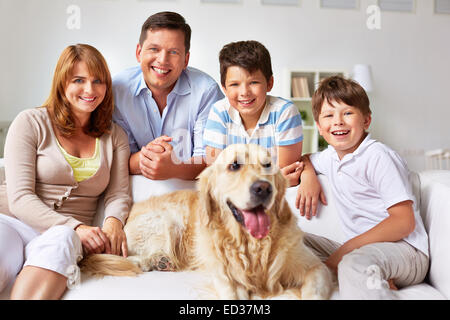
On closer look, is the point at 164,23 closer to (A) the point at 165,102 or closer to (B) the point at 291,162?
(A) the point at 165,102

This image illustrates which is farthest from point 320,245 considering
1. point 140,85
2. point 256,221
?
point 140,85

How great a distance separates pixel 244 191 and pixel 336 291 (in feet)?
1.12

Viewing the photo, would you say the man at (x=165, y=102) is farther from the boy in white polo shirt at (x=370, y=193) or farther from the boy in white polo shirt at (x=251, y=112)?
the boy in white polo shirt at (x=370, y=193)

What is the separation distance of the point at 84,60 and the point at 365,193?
0.87 meters

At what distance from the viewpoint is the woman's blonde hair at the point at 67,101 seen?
1.00 m

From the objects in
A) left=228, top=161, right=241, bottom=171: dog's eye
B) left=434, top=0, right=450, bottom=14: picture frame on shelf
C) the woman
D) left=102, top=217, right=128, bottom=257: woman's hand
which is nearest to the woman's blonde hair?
the woman

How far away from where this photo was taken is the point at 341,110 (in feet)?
2.88

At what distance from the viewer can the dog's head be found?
0.71m

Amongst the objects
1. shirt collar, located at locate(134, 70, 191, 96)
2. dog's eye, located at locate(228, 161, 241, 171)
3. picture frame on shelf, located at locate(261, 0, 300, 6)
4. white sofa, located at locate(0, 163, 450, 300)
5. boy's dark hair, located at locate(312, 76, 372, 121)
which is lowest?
white sofa, located at locate(0, 163, 450, 300)

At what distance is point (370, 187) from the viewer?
0.93 m

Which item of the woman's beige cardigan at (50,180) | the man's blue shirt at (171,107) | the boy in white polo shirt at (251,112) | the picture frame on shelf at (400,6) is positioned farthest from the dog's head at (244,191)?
the picture frame on shelf at (400,6)

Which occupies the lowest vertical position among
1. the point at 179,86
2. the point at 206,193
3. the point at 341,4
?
the point at 206,193

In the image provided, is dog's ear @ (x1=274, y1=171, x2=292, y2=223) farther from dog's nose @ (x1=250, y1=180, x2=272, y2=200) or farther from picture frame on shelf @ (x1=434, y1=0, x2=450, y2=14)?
picture frame on shelf @ (x1=434, y1=0, x2=450, y2=14)
